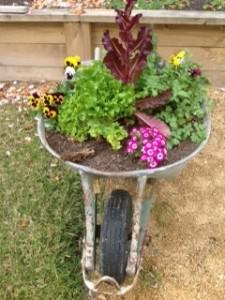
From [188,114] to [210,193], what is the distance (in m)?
0.69

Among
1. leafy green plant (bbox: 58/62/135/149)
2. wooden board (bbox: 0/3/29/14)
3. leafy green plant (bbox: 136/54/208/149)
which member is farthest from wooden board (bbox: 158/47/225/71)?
leafy green plant (bbox: 58/62/135/149)

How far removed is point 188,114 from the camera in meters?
2.06

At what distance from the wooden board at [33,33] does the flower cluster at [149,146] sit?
4.76ft

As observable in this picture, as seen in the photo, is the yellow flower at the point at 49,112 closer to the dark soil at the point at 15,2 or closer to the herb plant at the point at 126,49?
the herb plant at the point at 126,49

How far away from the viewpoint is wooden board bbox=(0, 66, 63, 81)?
11.1ft

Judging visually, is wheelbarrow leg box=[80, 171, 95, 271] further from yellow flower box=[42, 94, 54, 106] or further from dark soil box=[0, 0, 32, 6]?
dark soil box=[0, 0, 32, 6]

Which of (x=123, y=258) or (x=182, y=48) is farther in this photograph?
(x=182, y=48)

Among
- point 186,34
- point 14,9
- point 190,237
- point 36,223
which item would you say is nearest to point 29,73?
point 14,9

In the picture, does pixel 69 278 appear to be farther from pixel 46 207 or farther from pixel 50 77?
pixel 50 77

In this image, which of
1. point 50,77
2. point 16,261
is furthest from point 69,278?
point 50,77

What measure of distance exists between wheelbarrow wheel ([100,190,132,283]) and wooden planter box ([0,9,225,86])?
56.8 inches

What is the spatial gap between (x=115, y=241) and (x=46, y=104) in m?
0.55

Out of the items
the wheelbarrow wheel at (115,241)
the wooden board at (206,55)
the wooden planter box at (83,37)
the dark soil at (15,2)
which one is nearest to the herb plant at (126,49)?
the wheelbarrow wheel at (115,241)

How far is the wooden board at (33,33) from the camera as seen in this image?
317 centimetres
